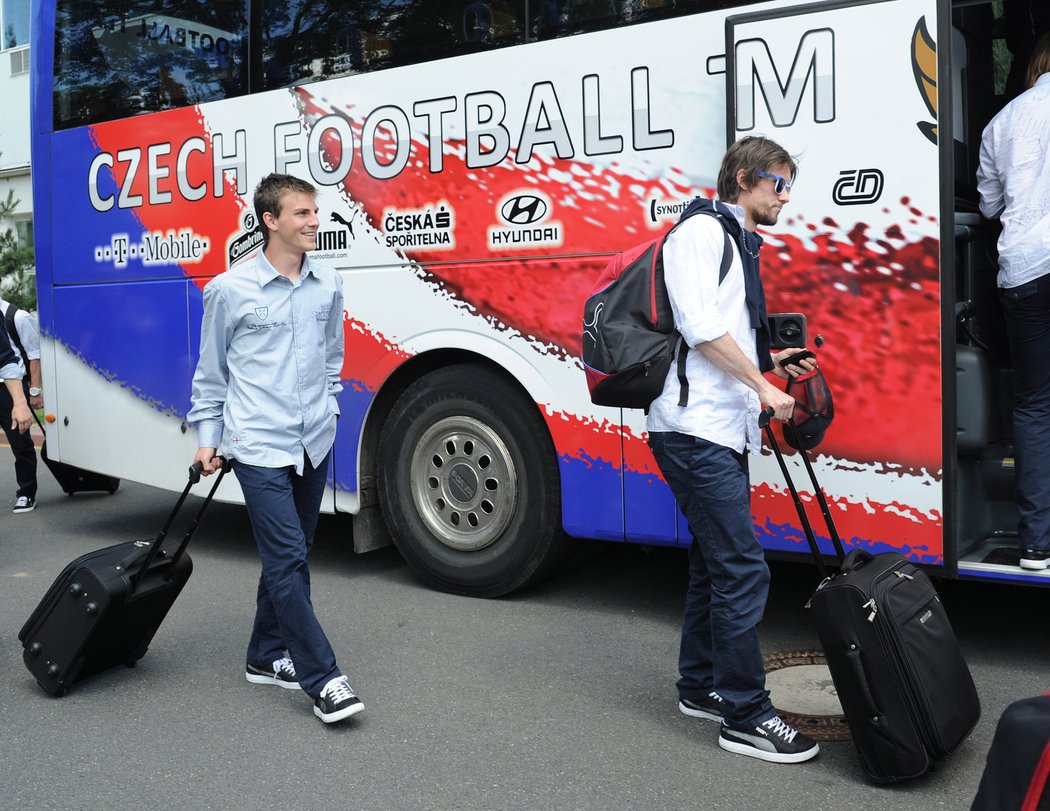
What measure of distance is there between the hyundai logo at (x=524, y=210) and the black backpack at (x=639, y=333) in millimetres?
1668

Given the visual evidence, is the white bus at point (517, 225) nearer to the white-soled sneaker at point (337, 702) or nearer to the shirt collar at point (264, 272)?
the shirt collar at point (264, 272)

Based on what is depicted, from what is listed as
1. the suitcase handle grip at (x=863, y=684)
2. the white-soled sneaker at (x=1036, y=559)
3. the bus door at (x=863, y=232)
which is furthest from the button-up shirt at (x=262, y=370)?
the white-soled sneaker at (x=1036, y=559)

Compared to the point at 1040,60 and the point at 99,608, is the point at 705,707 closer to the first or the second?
the point at 99,608

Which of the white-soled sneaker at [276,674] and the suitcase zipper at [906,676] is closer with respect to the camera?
the suitcase zipper at [906,676]

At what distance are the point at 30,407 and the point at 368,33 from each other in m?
4.32

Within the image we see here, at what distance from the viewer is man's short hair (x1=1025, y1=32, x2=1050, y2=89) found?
15.7 feet

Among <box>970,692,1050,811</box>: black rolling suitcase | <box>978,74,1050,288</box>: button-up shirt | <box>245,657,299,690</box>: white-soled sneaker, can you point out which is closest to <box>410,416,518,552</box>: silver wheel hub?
<box>245,657,299,690</box>: white-soled sneaker

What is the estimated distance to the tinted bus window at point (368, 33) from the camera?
563 cm

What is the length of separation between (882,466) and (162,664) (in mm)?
3106

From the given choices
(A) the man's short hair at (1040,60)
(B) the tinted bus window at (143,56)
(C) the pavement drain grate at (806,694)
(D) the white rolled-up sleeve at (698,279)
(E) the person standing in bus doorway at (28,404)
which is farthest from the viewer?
(E) the person standing in bus doorway at (28,404)

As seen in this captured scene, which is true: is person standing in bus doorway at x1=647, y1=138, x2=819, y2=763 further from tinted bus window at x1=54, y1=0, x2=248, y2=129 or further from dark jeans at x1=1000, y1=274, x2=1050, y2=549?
tinted bus window at x1=54, y1=0, x2=248, y2=129

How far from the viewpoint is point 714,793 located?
3.64 metres

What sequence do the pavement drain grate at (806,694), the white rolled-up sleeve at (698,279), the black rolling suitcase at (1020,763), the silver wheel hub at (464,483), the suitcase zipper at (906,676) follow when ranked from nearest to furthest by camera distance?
the black rolling suitcase at (1020,763), the suitcase zipper at (906,676), the white rolled-up sleeve at (698,279), the pavement drain grate at (806,694), the silver wheel hub at (464,483)

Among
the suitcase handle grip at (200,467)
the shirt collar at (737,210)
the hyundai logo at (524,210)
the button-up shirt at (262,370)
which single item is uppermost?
the hyundai logo at (524,210)
